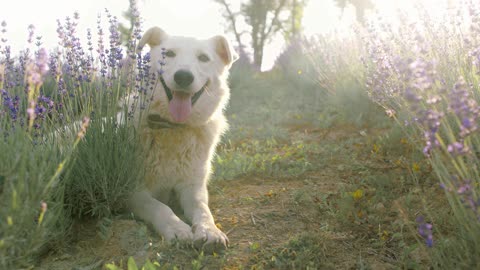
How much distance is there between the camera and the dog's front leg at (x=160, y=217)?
2.66 metres

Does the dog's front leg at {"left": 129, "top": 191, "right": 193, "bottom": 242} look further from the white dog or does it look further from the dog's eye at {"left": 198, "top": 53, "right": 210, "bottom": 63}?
the dog's eye at {"left": 198, "top": 53, "right": 210, "bottom": 63}

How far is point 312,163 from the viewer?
4.66m

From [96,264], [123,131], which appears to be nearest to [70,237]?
[96,264]

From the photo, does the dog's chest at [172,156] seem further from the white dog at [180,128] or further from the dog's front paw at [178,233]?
the dog's front paw at [178,233]

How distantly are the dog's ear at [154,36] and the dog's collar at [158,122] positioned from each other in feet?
2.46

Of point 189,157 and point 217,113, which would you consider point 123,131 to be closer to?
point 189,157

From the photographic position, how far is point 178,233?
2.66 metres

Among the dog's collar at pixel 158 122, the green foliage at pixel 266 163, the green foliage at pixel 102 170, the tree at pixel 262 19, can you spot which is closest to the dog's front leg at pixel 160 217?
the green foliage at pixel 102 170

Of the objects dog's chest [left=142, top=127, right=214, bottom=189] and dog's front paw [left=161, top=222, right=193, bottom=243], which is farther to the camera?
dog's chest [left=142, top=127, right=214, bottom=189]

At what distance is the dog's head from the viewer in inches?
131

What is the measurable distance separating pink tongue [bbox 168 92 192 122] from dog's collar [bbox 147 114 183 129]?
2.4 inches

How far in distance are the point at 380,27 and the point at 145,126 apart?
3.27 metres

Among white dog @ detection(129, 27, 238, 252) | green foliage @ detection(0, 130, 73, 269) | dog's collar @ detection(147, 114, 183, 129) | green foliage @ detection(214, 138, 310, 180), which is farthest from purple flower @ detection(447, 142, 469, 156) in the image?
green foliage @ detection(214, 138, 310, 180)

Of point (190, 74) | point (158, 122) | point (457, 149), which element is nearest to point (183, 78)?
point (190, 74)
